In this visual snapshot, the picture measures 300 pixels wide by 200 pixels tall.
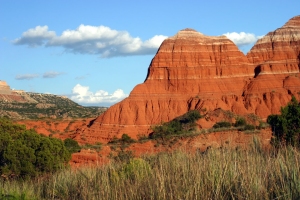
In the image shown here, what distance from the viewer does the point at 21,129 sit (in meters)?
29.2

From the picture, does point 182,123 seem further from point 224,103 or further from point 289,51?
point 289,51

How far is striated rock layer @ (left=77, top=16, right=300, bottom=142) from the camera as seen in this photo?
66000mm

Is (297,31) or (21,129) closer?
(21,129)

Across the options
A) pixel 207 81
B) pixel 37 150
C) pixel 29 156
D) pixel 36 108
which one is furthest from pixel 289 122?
pixel 36 108

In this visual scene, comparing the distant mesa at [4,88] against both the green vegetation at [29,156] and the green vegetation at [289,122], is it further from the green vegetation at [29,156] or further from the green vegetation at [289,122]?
the green vegetation at [289,122]

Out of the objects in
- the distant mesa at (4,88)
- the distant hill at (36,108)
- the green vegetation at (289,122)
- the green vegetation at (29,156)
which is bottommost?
the green vegetation at (29,156)

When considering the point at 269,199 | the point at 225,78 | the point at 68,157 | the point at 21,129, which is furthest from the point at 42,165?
the point at 225,78

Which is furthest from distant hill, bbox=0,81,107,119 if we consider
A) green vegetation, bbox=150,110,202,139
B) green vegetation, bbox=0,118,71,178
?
green vegetation, bbox=0,118,71,178

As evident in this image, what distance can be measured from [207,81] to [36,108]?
54673 millimetres

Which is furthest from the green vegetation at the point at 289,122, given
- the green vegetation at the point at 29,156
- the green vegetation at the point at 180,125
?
the green vegetation at the point at 180,125

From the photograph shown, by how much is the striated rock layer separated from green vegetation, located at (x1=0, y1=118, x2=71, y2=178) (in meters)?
36.1

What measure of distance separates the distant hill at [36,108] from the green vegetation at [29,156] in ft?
175

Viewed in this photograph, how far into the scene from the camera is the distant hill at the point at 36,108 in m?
90.9

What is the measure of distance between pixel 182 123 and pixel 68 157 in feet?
113
